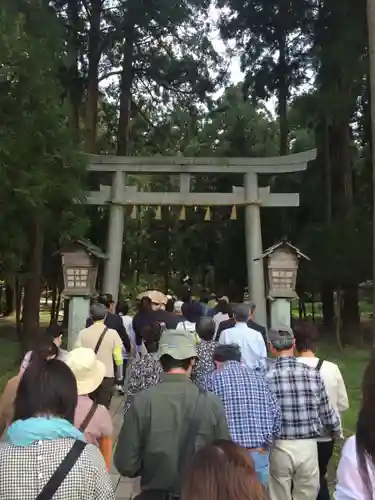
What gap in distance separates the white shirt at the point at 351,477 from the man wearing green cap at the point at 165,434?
88 centimetres

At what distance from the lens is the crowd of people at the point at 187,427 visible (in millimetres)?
2006

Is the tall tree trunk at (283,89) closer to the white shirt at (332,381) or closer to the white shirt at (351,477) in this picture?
the white shirt at (332,381)

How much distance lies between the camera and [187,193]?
15305 mm

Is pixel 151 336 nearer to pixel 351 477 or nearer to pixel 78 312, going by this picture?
pixel 351 477

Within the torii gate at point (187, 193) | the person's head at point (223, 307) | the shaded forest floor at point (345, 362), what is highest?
the torii gate at point (187, 193)

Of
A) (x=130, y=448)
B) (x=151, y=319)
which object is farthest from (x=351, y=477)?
(x=151, y=319)

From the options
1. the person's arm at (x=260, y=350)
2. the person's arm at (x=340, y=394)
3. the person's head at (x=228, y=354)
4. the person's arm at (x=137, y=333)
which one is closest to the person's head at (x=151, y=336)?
the person's arm at (x=260, y=350)

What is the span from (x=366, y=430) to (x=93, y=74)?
17.9 m

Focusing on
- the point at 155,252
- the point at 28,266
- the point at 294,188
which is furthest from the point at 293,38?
the point at 155,252

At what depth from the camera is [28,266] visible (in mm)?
14156

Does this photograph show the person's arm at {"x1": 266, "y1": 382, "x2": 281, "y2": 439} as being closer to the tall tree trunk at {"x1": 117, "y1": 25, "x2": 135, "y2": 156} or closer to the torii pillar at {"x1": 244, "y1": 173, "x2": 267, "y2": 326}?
the torii pillar at {"x1": 244, "y1": 173, "x2": 267, "y2": 326}

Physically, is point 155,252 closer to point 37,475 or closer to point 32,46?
point 32,46

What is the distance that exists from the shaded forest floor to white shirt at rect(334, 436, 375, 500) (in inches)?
185

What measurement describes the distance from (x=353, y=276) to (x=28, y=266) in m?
8.03
